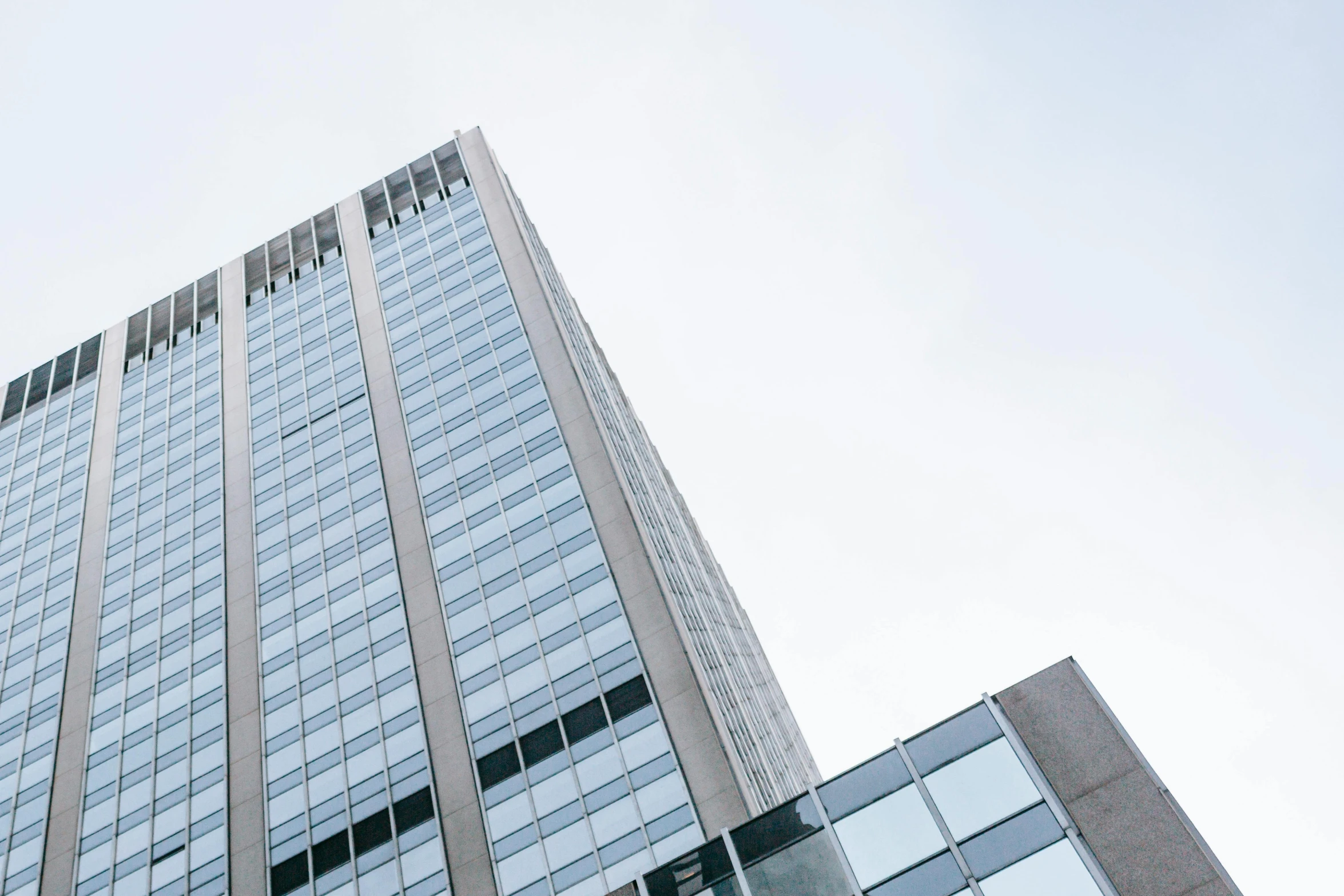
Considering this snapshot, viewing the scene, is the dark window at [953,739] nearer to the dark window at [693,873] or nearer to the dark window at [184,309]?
the dark window at [693,873]

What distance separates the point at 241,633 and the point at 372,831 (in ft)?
54.8

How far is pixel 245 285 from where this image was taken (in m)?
86.8

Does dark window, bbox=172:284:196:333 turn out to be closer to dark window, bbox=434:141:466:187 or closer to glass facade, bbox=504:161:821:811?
dark window, bbox=434:141:466:187

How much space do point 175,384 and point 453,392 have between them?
92.6 ft

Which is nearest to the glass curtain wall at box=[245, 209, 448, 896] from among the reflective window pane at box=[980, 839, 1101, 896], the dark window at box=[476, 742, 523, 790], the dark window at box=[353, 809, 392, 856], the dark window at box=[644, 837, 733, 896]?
the dark window at box=[353, 809, 392, 856]

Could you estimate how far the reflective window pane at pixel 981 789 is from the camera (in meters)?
21.3

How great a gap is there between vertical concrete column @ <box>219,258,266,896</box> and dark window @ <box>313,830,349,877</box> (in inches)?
91.5

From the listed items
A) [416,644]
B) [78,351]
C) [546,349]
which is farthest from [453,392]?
[78,351]

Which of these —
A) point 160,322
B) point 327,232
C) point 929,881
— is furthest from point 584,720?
point 160,322

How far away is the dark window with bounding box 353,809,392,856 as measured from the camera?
142 feet

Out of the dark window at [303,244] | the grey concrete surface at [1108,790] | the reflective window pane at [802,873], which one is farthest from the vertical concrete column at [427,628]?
the grey concrete surface at [1108,790]

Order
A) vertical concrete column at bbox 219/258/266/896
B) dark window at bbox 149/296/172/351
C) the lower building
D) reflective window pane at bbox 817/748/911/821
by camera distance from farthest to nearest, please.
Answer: dark window at bbox 149/296/172/351 → vertical concrete column at bbox 219/258/266/896 → reflective window pane at bbox 817/748/911/821 → the lower building

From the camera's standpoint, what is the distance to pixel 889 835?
2186 centimetres

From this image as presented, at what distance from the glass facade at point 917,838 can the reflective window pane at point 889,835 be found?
18 millimetres
